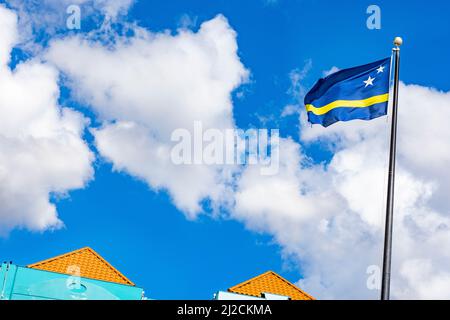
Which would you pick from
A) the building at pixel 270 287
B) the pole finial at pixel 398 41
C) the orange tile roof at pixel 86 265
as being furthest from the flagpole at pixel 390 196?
the orange tile roof at pixel 86 265

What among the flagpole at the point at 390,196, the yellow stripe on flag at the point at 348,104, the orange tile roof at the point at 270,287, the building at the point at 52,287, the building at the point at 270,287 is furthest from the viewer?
the orange tile roof at the point at 270,287

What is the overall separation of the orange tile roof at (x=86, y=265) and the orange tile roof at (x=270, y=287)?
18.3 feet

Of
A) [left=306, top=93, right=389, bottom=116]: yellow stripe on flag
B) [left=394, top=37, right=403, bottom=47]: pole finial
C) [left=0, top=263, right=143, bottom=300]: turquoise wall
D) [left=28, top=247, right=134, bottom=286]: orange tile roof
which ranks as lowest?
[left=0, top=263, right=143, bottom=300]: turquoise wall

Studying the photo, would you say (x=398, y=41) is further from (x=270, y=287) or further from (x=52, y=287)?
(x=270, y=287)

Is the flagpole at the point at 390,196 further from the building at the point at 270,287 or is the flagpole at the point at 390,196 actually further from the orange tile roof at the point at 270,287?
the orange tile roof at the point at 270,287

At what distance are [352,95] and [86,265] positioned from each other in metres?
18.0

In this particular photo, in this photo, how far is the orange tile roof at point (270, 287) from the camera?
28.6 m

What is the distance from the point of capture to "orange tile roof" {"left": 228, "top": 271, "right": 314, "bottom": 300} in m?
28.6

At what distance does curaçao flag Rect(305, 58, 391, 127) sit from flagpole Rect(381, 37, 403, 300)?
1.17 ft

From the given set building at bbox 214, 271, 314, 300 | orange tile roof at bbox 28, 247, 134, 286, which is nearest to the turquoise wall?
orange tile roof at bbox 28, 247, 134, 286

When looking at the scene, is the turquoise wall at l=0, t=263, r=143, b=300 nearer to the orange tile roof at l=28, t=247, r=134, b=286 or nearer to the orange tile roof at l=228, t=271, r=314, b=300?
the orange tile roof at l=28, t=247, r=134, b=286

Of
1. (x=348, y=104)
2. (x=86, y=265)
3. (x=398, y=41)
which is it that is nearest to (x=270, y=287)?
(x=86, y=265)

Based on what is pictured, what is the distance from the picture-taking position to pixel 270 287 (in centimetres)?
2966
